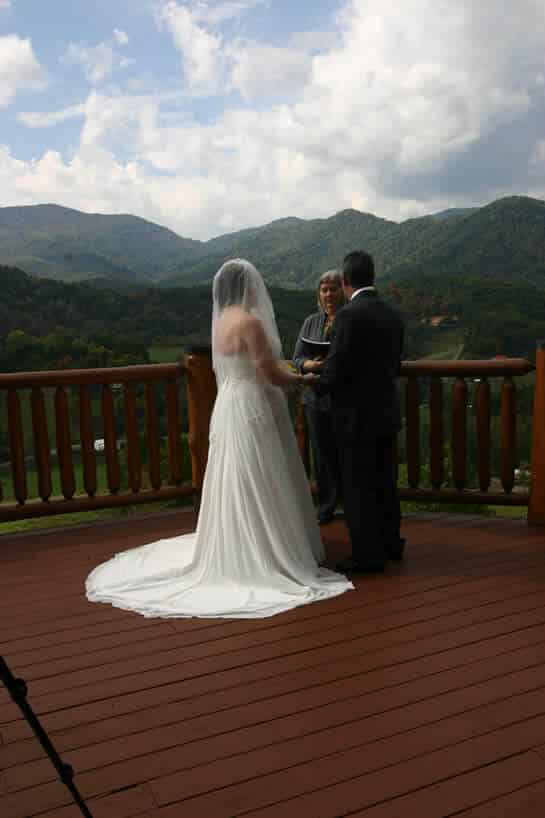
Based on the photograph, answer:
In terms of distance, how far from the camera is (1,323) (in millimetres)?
17844

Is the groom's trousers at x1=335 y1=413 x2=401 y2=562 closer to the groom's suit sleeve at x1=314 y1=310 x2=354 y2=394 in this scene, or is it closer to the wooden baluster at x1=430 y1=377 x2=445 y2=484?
the groom's suit sleeve at x1=314 y1=310 x2=354 y2=394

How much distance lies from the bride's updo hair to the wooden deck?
1.55m

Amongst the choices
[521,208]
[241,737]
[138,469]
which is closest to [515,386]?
[138,469]

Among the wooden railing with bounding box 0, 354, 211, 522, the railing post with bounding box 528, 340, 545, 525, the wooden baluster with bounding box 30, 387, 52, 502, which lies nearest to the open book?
the wooden railing with bounding box 0, 354, 211, 522

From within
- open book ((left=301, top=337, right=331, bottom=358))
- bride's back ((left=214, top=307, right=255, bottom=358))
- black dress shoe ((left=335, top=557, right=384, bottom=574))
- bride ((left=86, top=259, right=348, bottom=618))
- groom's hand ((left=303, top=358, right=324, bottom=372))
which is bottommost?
black dress shoe ((left=335, top=557, right=384, bottom=574))

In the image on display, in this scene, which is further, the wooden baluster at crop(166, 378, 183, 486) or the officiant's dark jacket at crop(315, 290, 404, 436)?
the wooden baluster at crop(166, 378, 183, 486)

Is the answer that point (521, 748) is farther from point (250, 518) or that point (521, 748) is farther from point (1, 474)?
point (1, 474)

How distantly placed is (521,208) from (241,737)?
156ft

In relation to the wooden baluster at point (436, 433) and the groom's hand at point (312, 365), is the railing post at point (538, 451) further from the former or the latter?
the groom's hand at point (312, 365)

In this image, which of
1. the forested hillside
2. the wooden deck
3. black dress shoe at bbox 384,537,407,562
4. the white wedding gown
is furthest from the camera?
the forested hillside

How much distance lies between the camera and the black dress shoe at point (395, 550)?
155 inches

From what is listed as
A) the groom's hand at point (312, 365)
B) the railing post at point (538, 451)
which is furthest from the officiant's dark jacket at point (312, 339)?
the railing post at point (538, 451)

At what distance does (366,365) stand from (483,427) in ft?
4.33

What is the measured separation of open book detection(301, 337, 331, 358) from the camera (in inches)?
170
